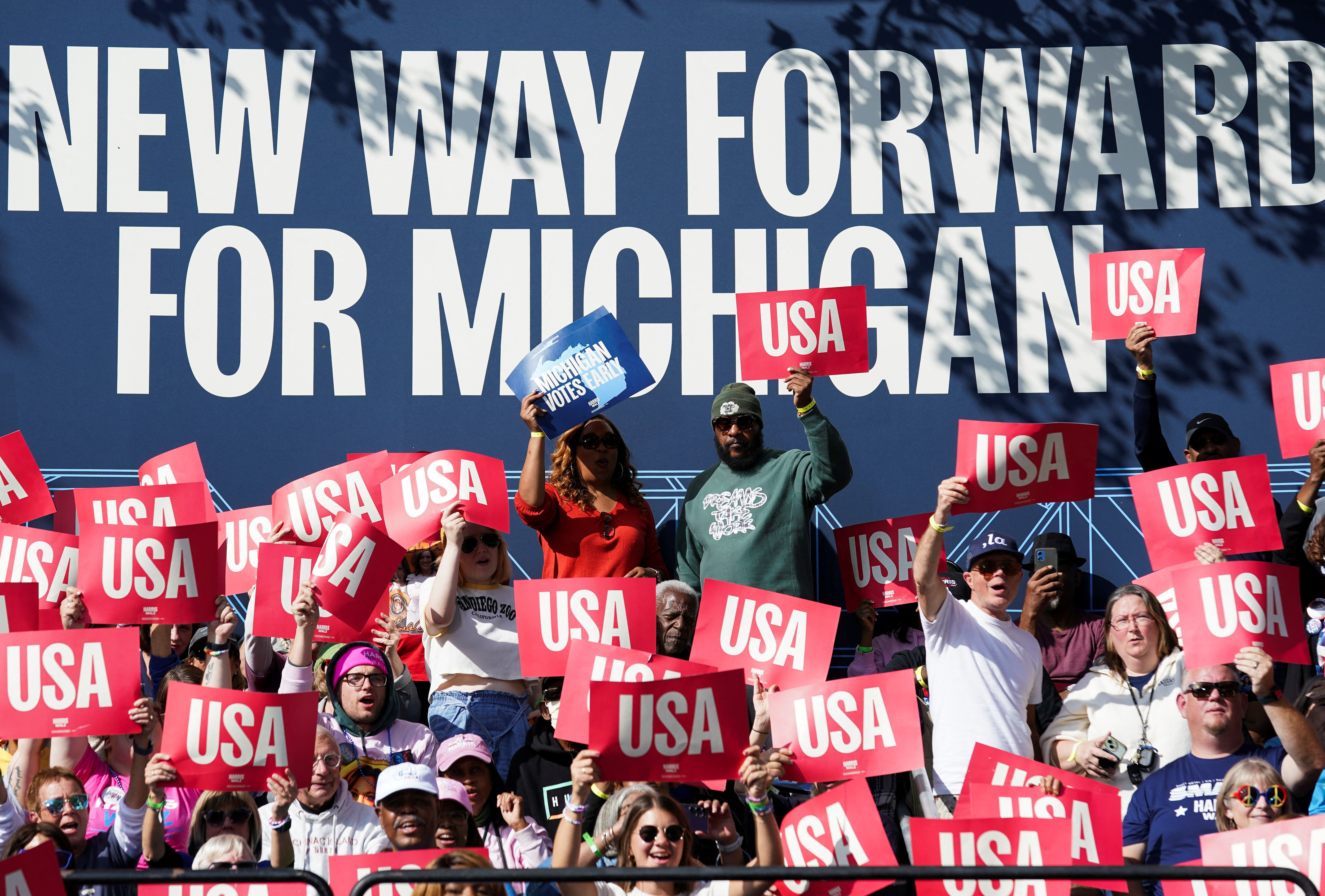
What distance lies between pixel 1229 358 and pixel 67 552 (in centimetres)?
708

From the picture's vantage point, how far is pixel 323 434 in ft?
31.6

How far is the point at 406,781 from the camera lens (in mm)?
5754

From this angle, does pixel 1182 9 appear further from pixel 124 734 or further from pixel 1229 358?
pixel 124 734

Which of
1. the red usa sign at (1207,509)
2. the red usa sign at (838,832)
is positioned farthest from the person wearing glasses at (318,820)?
the red usa sign at (1207,509)

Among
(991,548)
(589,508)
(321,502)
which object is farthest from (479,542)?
(991,548)

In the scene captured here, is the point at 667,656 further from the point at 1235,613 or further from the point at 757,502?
the point at 1235,613

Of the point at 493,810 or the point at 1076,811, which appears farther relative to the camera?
the point at 493,810

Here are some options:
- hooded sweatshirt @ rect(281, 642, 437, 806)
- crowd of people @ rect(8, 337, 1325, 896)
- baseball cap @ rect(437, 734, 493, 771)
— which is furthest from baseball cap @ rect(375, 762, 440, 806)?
hooded sweatshirt @ rect(281, 642, 437, 806)

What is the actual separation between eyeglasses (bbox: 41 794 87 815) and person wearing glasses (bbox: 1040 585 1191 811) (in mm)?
4053

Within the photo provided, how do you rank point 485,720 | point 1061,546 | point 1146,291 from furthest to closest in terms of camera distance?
point 1061,546
point 1146,291
point 485,720

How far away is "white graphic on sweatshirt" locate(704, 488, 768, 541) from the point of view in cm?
794

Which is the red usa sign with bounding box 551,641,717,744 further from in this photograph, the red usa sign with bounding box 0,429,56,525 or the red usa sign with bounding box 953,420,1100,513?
the red usa sign with bounding box 0,429,56,525

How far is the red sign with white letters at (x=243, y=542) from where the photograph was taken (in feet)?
25.3

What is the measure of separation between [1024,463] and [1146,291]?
168 centimetres
